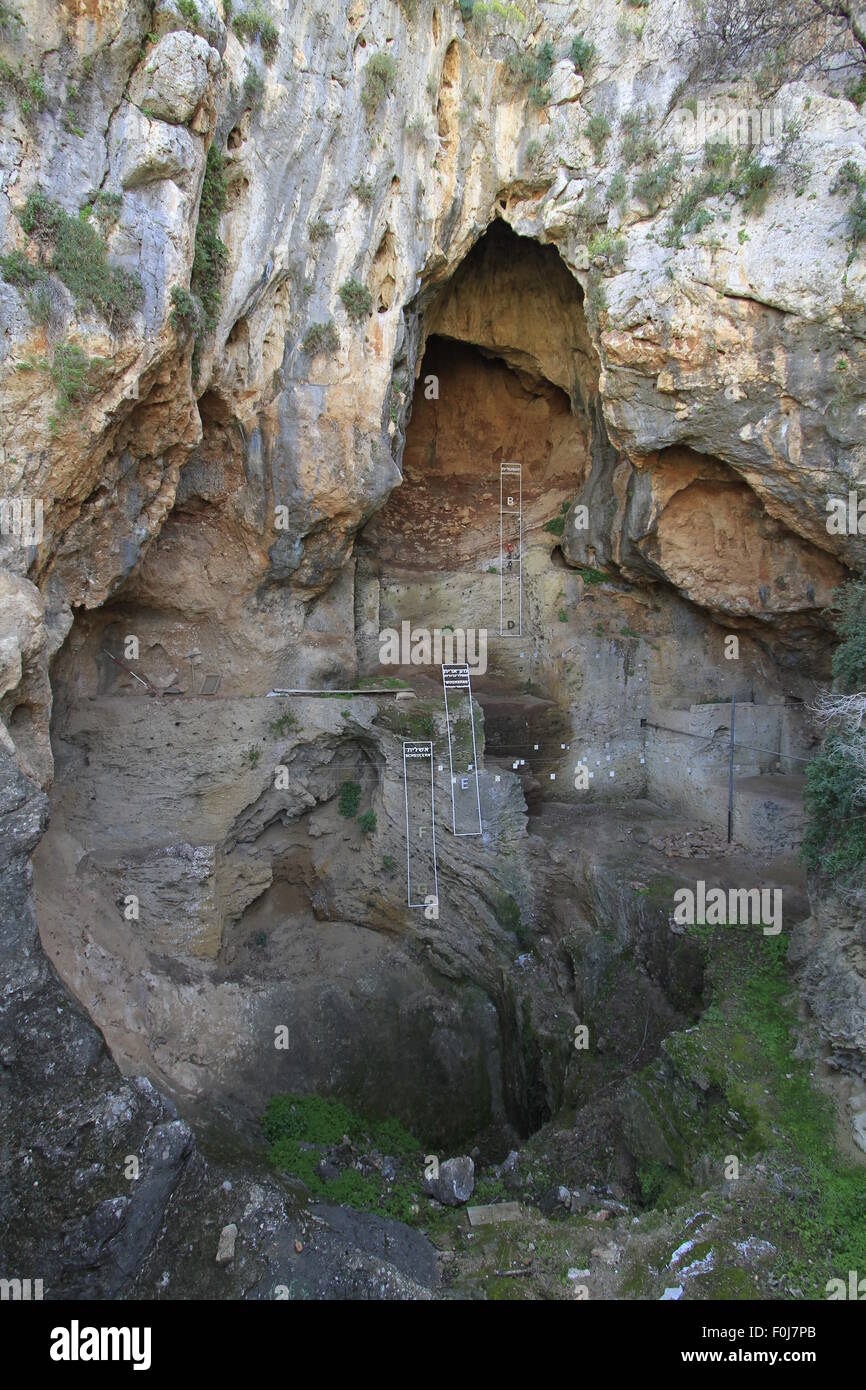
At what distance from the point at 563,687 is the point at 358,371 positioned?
6848 mm

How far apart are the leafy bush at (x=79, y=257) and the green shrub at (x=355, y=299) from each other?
13.5 ft

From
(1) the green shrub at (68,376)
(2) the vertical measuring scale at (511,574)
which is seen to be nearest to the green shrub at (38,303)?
(1) the green shrub at (68,376)

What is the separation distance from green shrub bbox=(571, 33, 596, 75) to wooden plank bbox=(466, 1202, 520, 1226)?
15828mm

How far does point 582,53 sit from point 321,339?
6.20 meters

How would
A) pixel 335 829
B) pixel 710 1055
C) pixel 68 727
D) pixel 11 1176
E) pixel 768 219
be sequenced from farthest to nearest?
pixel 335 829 → pixel 68 727 → pixel 768 219 → pixel 710 1055 → pixel 11 1176

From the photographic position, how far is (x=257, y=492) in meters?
11.1

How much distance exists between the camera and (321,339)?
10781 mm

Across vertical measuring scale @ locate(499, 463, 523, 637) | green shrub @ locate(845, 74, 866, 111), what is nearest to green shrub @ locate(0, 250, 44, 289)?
vertical measuring scale @ locate(499, 463, 523, 637)

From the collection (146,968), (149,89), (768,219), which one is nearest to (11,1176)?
(146,968)

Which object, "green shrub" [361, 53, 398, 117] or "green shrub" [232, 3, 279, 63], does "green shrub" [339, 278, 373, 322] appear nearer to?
"green shrub" [361, 53, 398, 117]

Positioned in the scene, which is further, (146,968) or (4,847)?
(146,968)

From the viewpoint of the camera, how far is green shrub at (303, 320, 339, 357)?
10.7 meters

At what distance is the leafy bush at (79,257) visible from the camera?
22.9ft

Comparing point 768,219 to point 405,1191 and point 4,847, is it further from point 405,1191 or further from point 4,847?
point 405,1191
